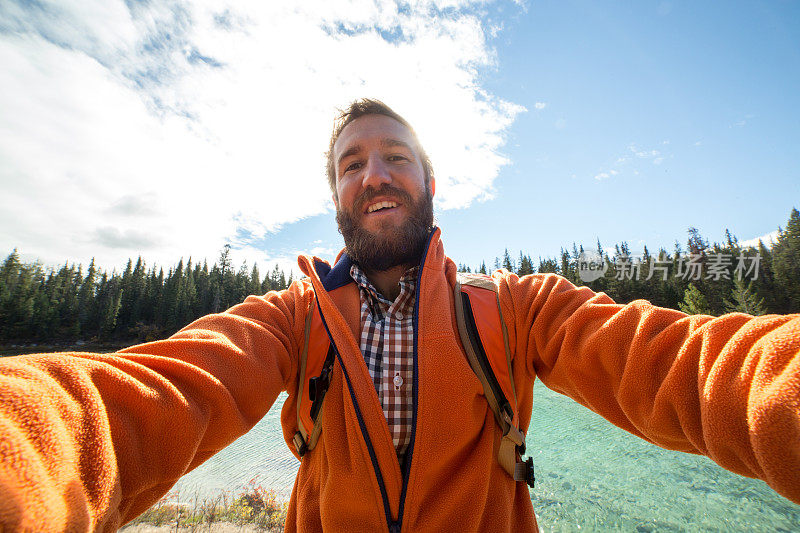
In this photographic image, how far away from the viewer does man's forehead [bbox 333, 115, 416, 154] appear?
2574 millimetres

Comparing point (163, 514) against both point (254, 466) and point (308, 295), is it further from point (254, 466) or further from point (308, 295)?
point (308, 295)

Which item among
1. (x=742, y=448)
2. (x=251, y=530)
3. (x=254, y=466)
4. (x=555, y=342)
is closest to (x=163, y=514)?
(x=251, y=530)

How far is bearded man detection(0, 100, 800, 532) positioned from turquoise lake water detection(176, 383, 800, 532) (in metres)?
9.14

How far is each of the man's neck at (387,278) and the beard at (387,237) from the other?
1.8 inches

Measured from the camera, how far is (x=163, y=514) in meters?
6.48

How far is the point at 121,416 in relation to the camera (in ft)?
3.03

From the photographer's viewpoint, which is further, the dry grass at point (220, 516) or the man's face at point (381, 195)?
the dry grass at point (220, 516)

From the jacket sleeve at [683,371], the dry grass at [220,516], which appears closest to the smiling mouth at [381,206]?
the jacket sleeve at [683,371]

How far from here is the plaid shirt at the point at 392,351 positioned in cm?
161

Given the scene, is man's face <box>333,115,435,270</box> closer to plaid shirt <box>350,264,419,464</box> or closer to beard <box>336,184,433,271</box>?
beard <box>336,184,433,271</box>

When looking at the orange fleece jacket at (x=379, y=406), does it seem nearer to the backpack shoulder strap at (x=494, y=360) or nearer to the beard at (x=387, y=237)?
the backpack shoulder strap at (x=494, y=360)

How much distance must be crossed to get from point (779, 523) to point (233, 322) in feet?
46.6

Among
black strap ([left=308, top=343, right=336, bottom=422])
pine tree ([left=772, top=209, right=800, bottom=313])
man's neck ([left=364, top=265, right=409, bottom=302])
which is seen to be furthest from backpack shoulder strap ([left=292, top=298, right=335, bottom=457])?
pine tree ([left=772, top=209, right=800, bottom=313])

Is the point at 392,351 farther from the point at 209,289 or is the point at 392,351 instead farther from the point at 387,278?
the point at 209,289
